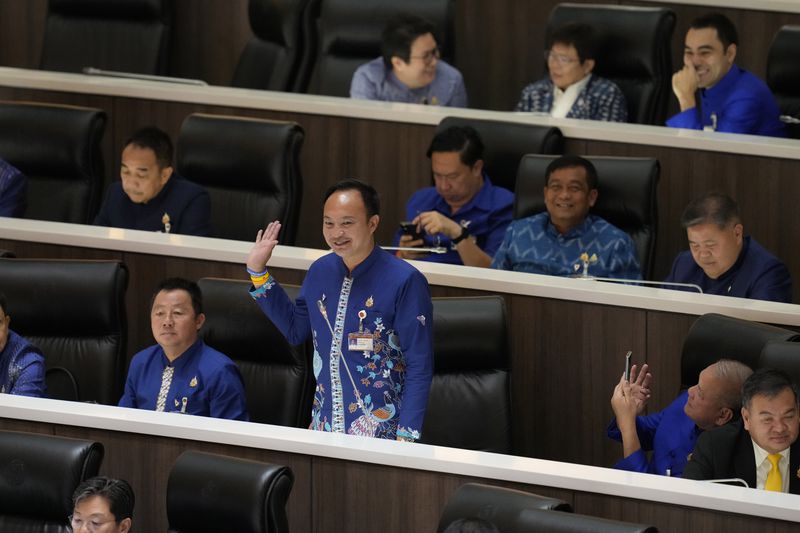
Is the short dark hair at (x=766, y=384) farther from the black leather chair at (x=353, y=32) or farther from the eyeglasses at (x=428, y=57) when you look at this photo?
the black leather chair at (x=353, y=32)

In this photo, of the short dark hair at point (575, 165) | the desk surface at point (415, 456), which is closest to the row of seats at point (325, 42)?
the short dark hair at point (575, 165)

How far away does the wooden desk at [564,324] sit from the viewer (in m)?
4.53

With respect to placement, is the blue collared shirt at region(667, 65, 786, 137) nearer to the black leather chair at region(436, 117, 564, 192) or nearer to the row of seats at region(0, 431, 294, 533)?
the black leather chair at region(436, 117, 564, 192)

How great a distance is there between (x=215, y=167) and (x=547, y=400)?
1664mm

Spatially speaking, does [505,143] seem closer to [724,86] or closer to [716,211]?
[724,86]

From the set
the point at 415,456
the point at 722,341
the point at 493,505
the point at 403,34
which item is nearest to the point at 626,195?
the point at 722,341

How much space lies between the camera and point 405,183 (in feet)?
19.3

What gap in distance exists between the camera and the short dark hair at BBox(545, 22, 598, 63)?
6047 millimetres

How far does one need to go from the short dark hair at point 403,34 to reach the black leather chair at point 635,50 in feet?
1.66

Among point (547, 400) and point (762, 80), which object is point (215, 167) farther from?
point (762, 80)

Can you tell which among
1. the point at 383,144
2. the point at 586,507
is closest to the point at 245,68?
the point at 383,144

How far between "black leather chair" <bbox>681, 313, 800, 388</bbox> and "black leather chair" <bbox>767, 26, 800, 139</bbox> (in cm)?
196

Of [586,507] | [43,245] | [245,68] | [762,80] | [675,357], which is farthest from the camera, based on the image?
[245,68]

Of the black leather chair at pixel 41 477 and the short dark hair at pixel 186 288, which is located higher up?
the short dark hair at pixel 186 288
